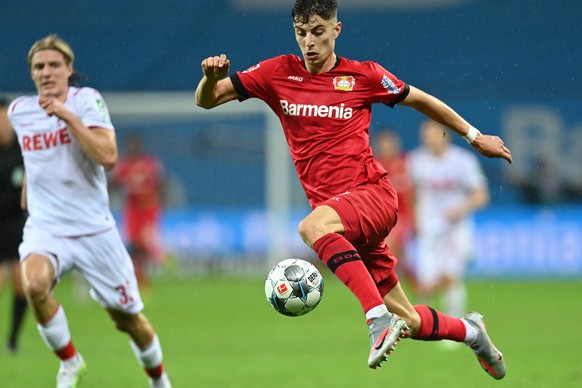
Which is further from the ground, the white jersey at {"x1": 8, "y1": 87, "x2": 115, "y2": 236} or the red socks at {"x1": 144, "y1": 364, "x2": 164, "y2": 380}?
the white jersey at {"x1": 8, "y1": 87, "x2": 115, "y2": 236}

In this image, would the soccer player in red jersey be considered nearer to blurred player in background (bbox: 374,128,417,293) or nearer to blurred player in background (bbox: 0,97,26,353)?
blurred player in background (bbox: 0,97,26,353)

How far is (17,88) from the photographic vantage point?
17.1 m

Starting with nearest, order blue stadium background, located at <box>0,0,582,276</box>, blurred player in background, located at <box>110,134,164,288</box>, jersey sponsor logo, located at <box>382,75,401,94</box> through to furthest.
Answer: jersey sponsor logo, located at <box>382,75,401,94</box> < blue stadium background, located at <box>0,0,582,276</box> < blurred player in background, located at <box>110,134,164,288</box>

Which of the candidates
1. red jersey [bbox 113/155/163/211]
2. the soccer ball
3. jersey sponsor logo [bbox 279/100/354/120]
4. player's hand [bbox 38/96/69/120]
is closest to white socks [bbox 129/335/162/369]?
the soccer ball

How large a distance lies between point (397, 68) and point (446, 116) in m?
7.49

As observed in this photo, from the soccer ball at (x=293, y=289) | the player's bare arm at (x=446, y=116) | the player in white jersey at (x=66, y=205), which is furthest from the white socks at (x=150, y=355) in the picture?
the player's bare arm at (x=446, y=116)

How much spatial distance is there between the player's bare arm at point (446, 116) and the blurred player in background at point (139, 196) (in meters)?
10.2

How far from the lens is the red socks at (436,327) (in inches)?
273

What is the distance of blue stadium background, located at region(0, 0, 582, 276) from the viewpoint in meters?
13.1

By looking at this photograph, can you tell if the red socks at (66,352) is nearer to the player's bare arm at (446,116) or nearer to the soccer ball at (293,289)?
the soccer ball at (293,289)

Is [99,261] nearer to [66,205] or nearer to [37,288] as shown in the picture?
[66,205]

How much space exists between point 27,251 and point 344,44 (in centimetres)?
618

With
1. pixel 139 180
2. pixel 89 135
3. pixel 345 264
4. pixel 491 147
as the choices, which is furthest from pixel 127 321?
pixel 139 180

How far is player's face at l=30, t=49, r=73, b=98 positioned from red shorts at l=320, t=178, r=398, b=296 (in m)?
2.11
